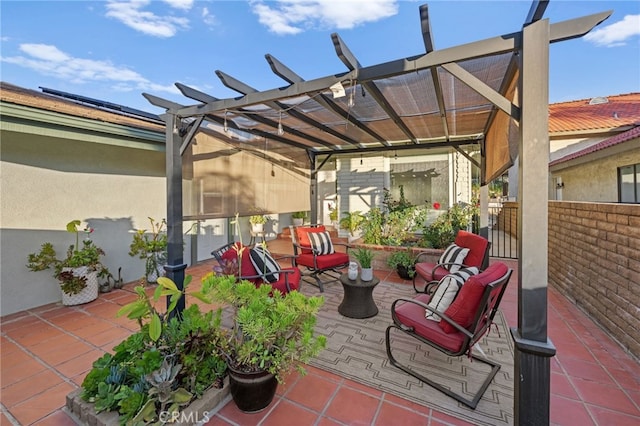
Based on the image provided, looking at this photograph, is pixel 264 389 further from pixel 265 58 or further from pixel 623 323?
pixel 623 323

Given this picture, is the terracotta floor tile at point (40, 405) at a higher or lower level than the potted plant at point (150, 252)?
lower

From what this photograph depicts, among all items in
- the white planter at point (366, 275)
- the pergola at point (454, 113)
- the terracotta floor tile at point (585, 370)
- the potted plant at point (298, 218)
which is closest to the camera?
the pergola at point (454, 113)

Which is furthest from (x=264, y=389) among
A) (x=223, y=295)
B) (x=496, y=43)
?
(x=496, y=43)

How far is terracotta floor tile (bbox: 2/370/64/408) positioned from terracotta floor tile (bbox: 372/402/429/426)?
9.12ft

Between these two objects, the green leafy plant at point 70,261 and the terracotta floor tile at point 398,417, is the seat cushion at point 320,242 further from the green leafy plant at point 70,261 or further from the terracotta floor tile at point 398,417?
the green leafy plant at point 70,261

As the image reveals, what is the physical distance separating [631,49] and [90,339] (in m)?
13.5

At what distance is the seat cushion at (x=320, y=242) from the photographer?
514 cm

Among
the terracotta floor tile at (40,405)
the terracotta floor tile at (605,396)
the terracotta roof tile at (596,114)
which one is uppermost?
the terracotta roof tile at (596,114)

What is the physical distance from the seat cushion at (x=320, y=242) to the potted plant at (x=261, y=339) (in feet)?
9.88

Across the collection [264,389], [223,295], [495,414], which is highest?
[223,295]

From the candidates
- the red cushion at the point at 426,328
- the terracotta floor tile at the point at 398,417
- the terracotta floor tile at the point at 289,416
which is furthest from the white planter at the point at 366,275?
the terracotta floor tile at the point at 289,416

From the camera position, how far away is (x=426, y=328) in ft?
7.82

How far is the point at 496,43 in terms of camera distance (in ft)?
6.47

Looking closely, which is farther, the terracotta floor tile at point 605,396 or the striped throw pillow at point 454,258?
the striped throw pillow at point 454,258
